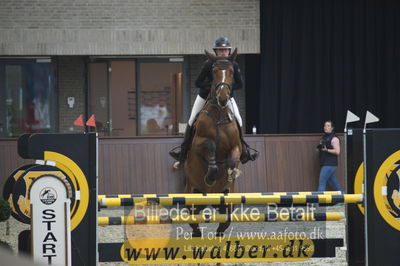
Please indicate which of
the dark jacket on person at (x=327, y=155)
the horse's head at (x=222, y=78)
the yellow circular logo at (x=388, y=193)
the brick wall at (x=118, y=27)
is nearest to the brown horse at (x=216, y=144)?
the horse's head at (x=222, y=78)

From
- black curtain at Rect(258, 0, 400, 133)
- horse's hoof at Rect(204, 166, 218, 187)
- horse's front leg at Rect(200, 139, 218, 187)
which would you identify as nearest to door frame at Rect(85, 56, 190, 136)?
black curtain at Rect(258, 0, 400, 133)

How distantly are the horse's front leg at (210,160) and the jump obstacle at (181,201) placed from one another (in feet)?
7.26

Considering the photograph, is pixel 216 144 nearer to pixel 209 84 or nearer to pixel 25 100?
pixel 209 84

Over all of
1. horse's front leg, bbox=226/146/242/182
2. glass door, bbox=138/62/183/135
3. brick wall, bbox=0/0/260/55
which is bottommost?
horse's front leg, bbox=226/146/242/182

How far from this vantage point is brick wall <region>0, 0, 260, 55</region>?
66.8 feet

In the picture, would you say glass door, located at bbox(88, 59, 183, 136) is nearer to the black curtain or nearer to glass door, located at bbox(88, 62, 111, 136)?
glass door, located at bbox(88, 62, 111, 136)

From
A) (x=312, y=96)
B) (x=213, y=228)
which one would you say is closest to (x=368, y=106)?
(x=312, y=96)

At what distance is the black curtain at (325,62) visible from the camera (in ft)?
71.2

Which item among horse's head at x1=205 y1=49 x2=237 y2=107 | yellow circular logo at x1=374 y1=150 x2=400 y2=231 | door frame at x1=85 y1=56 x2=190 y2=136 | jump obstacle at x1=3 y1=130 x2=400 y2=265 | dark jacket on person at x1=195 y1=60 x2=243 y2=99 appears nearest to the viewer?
jump obstacle at x1=3 y1=130 x2=400 y2=265

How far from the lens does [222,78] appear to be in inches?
397

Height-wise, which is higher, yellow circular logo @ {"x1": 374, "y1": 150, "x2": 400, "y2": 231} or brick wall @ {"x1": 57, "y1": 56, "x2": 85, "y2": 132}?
brick wall @ {"x1": 57, "y1": 56, "x2": 85, "y2": 132}

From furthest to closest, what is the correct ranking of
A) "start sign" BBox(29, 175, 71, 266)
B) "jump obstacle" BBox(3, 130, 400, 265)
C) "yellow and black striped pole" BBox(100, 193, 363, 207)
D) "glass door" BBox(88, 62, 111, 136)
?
"glass door" BBox(88, 62, 111, 136) < "yellow and black striped pole" BBox(100, 193, 363, 207) < "jump obstacle" BBox(3, 130, 400, 265) < "start sign" BBox(29, 175, 71, 266)

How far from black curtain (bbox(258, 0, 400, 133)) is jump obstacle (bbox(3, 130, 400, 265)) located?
A: 13612 mm

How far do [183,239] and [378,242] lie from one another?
1761 millimetres
